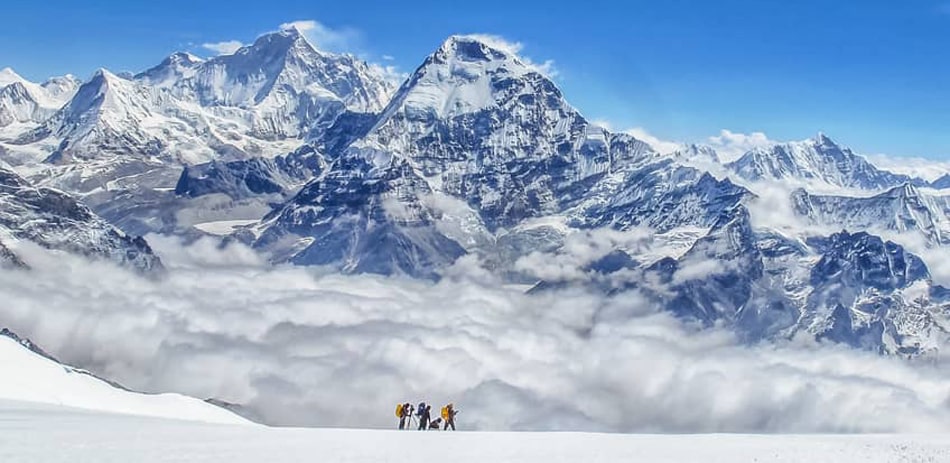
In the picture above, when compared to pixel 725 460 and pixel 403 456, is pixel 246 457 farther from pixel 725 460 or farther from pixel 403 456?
pixel 725 460

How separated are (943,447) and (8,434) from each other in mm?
61162

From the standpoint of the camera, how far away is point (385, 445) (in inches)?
2402

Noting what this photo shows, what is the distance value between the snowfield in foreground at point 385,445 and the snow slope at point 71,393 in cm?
2122

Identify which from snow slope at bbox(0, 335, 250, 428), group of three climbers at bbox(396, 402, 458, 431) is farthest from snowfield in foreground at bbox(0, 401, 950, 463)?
snow slope at bbox(0, 335, 250, 428)

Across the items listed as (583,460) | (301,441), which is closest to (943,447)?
(583,460)

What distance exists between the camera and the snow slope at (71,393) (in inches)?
3660

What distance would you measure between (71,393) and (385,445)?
52247mm

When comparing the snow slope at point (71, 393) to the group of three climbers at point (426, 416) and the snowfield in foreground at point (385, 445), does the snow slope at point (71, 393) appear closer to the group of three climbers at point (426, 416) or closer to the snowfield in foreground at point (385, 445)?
the group of three climbers at point (426, 416)

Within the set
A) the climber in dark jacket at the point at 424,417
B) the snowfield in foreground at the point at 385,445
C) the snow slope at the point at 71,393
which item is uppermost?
the snow slope at the point at 71,393

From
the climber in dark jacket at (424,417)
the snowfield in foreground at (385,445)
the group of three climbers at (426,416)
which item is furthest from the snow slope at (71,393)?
the snowfield in foreground at (385,445)

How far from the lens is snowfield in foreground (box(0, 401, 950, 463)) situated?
52156 millimetres

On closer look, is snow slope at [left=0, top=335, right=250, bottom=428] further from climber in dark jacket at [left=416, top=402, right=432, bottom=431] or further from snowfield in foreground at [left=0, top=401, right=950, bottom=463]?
snowfield in foreground at [left=0, top=401, right=950, bottom=463]

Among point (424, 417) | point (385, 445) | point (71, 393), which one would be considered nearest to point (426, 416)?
point (424, 417)

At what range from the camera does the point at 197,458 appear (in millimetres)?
51031
